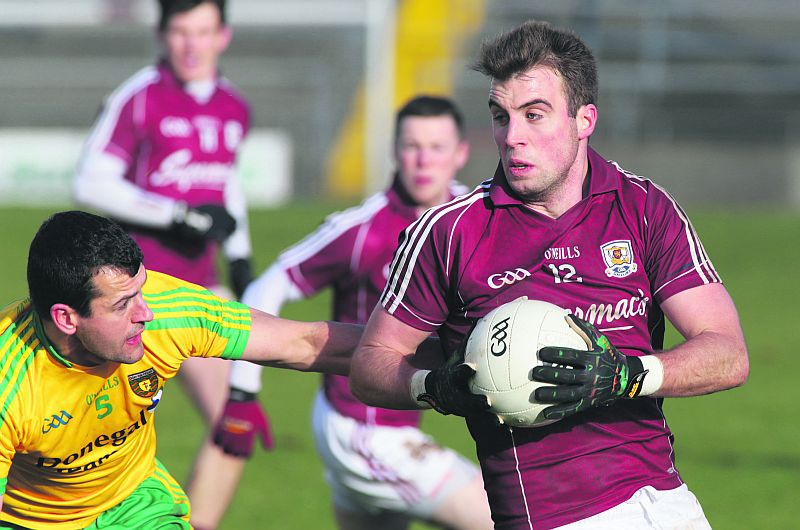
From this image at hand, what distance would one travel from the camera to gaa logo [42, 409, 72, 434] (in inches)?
150

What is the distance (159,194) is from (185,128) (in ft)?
1.30

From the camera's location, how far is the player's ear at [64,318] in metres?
3.69

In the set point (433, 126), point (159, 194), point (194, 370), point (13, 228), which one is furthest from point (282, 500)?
point (13, 228)

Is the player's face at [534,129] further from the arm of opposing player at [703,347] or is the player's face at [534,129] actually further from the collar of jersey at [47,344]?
the collar of jersey at [47,344]

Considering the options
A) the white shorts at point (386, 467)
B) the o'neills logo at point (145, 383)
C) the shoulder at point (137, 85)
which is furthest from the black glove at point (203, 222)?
the o'neills logo at point (145, 383)

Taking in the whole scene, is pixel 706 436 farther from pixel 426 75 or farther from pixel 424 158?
pixel 426 75

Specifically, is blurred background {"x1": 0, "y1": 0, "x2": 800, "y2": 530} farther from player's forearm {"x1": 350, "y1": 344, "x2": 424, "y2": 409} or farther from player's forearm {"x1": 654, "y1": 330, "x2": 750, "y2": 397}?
player's forearm {"x1": 654, "y1": 330, "x2": 750, "y2": 397}

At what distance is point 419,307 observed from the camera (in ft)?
12.6

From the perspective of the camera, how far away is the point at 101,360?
3.85m

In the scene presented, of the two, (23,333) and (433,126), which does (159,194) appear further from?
(23,333)

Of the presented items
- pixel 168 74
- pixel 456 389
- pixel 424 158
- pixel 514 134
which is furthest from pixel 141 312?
pixel 168 74

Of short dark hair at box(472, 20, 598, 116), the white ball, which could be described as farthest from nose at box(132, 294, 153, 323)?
short dark hair at box(472, 20, 598, 116)

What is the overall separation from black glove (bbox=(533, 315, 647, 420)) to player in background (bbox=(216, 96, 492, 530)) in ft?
6.20

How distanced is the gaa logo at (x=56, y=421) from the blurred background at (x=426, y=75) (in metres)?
19.4
